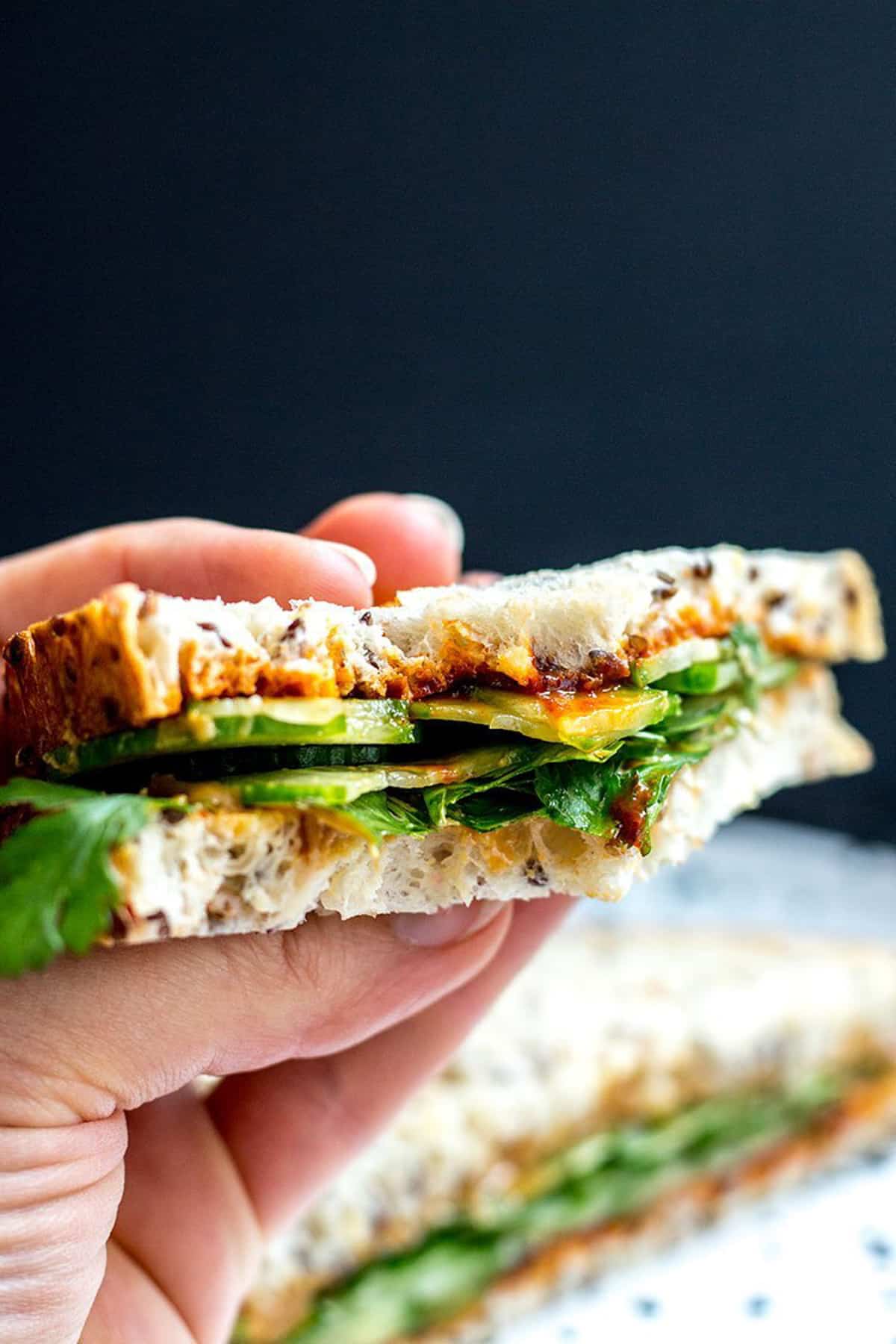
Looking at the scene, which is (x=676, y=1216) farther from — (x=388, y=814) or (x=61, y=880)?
(x=61, y=880)

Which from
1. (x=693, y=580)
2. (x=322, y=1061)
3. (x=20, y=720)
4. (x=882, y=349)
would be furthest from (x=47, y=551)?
(x=882, y=349)

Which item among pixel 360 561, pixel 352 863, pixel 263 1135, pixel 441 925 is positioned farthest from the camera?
pixel 263 1135

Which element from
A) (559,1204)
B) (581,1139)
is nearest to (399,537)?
(581,1139)

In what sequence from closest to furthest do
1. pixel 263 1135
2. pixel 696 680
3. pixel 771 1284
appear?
pixel 696 680 → pixel 263 1135 → pixel 771 1284

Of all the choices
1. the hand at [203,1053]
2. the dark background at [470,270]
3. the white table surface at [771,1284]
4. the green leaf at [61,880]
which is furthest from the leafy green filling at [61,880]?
the dark background at [470,270]

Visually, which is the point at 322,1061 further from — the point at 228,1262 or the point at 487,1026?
the point at 487,1026

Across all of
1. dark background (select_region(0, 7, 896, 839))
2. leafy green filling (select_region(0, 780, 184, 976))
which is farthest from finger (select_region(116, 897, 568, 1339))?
dark background (select_region(0, 7, 896, 839))

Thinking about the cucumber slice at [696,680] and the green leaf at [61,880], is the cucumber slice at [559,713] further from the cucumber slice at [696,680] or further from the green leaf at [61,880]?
the green leaf at [61,880]

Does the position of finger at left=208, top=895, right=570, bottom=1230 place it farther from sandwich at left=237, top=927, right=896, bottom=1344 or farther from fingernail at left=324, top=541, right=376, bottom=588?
fingernail at left=324, top=541, right=376, bottom=588
